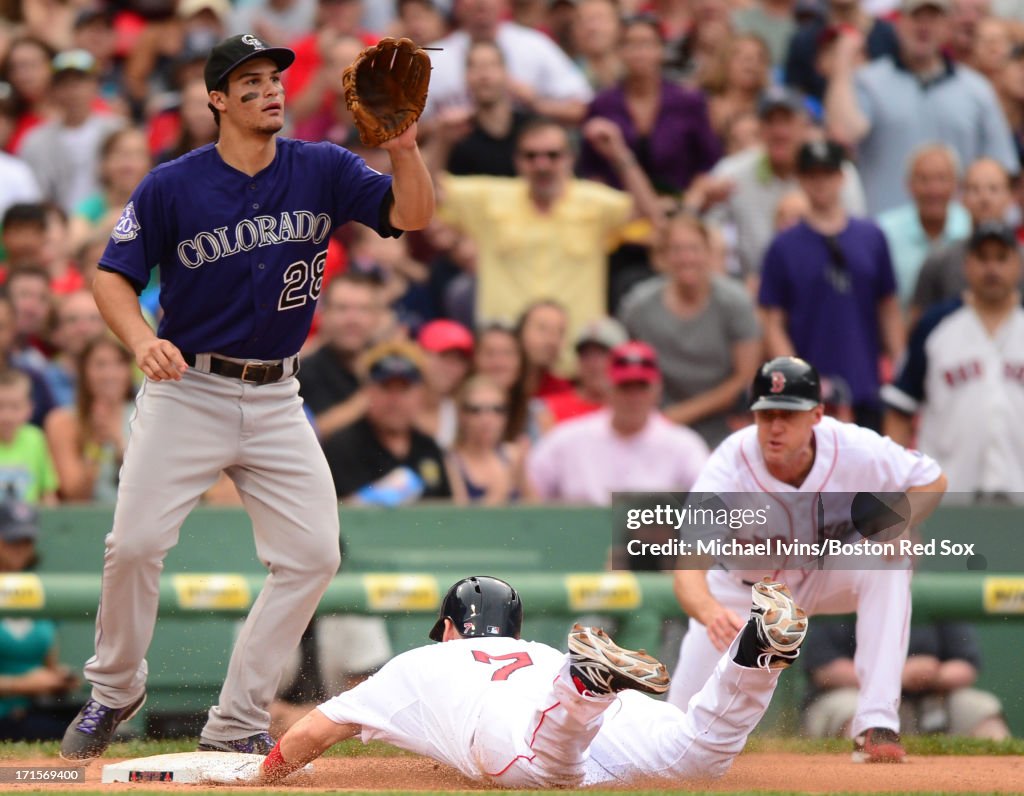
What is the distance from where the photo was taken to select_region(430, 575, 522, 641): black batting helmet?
6.05m

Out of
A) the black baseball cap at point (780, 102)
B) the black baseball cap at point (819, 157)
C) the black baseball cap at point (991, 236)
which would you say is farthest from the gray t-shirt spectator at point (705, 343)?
the black baseball cap at point (780, 102)

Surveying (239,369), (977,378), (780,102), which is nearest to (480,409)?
(977,378)

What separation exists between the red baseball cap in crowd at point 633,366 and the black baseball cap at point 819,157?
5.48 ft

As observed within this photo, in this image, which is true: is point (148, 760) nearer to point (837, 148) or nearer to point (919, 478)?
point (919, 478)

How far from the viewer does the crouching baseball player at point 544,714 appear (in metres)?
5.38

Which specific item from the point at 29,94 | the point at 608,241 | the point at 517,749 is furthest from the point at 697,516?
the point at 29,94

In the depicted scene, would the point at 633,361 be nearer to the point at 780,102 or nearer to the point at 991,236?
the point at 991,236

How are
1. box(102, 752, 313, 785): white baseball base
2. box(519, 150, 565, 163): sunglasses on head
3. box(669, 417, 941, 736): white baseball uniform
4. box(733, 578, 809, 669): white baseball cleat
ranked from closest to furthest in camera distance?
box(733, 578, 809, 669): white baseball cleat, box(102, 752, 313, 785): white baseball base, box(669, 417, 941, 736): white baseball uniform, box(519, 150, 565, 163): sunglasses on head

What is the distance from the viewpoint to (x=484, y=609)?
6070 mm

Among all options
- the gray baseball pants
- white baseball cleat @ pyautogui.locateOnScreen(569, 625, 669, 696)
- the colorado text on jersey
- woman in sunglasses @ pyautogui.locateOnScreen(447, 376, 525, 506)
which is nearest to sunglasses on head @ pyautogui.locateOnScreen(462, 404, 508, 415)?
woman in sunglasses @ pyautogui.locateOnScreen(447, 376, 525, 506)

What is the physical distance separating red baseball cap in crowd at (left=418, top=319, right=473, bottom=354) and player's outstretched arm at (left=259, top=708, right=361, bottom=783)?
4311 mm

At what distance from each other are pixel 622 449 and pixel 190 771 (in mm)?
3745

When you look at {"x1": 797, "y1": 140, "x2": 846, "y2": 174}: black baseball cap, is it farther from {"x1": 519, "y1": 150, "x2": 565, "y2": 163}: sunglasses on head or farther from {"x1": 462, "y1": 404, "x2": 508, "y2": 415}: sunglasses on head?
{"x1": 462, "y1": 404, "x2": 508, "y2": 415}: sunglasses on head

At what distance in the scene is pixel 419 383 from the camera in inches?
356
